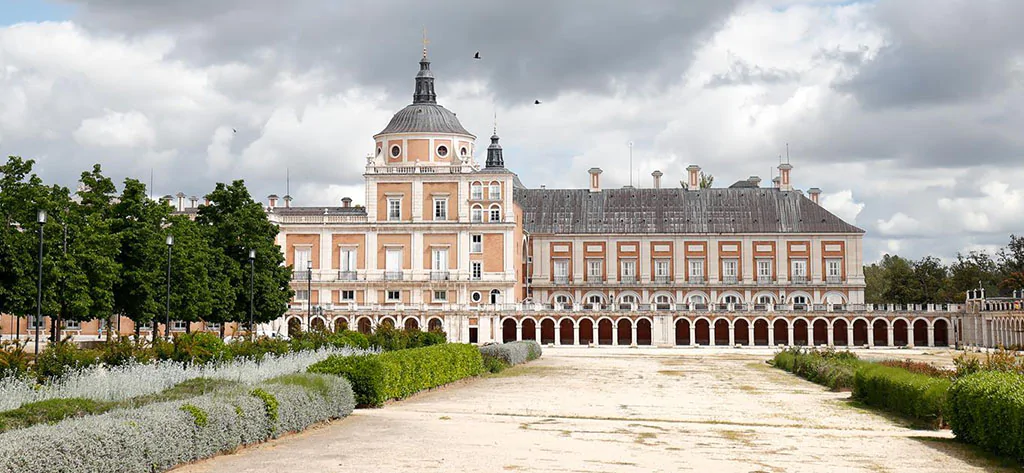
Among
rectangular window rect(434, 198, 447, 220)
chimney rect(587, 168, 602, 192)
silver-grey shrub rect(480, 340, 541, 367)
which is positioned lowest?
silver-grey shrub rect(480, 340, 541, 367)

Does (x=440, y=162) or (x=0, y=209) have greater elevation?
(x=440, y=162)

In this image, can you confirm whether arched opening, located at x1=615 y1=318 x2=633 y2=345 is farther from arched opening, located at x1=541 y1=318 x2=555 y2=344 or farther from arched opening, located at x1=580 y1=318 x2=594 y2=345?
arched opening, located at x1=541 y1=318 x2=555 y2=344

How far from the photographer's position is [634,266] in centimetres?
8062

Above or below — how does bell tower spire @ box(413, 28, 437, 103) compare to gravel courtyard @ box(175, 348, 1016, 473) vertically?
above

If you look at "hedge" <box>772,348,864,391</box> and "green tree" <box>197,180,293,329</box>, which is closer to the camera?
"hedge" <box>772,348,864,391</box>

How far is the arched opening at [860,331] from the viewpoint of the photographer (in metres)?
73.2

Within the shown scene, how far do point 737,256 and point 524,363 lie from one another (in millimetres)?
40963

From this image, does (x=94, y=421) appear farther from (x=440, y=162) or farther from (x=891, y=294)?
(x=891, y=294)

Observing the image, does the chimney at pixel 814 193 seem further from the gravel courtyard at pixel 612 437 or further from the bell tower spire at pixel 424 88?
the gravel courtyard at pixel 612 437

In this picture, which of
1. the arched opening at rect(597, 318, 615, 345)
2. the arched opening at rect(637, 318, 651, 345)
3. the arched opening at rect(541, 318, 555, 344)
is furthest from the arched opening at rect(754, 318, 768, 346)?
the arched opening at rect(541, 318, 555, 344)

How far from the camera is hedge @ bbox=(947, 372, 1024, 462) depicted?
14312 millimetres

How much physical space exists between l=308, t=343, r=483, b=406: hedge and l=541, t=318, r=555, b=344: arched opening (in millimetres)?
40677

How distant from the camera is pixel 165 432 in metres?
12.8

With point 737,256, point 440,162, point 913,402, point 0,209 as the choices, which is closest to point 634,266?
point 737,256
